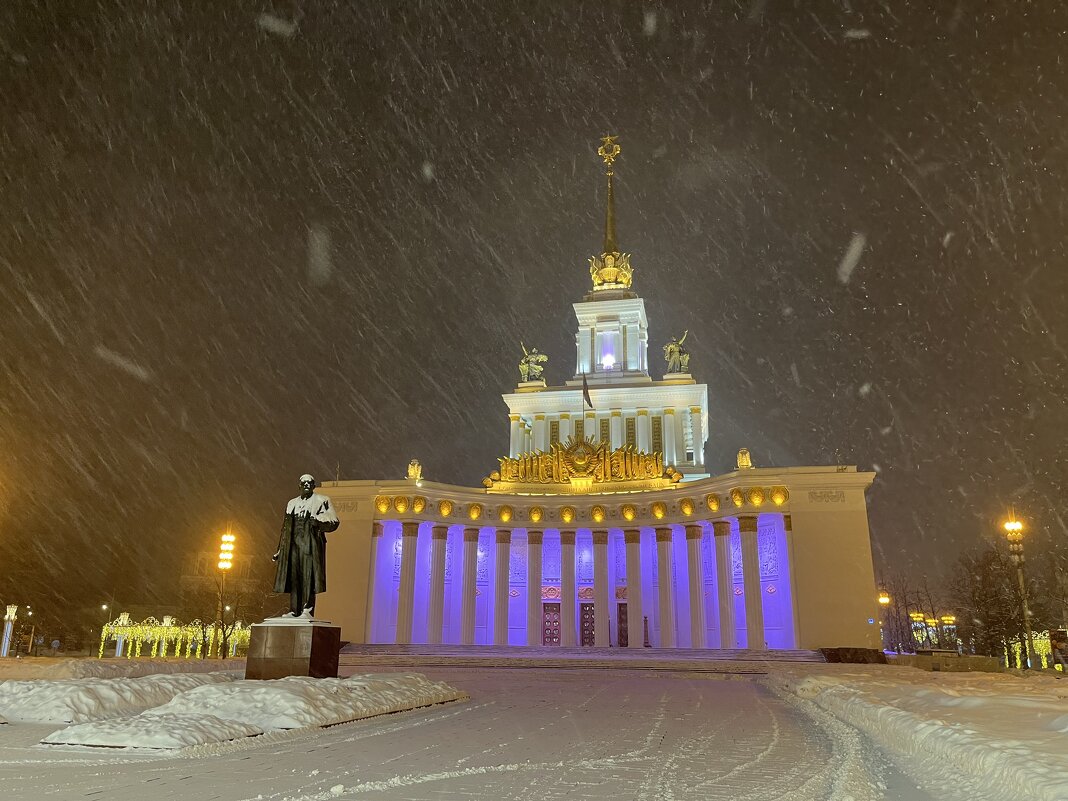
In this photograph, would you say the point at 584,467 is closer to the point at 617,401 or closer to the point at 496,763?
the point at 617,401

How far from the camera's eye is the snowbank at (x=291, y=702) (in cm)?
927

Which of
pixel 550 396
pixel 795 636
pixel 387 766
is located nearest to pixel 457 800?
pixel 387 766

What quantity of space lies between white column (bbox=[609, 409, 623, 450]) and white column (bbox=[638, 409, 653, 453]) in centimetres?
144

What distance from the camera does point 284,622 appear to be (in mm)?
13234

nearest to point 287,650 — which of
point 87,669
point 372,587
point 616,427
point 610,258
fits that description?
point 87,669

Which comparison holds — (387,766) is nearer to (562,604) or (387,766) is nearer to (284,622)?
(284,622)

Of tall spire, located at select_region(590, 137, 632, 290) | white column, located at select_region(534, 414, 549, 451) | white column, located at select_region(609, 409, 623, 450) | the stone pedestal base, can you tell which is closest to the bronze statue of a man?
the stone pedestal base

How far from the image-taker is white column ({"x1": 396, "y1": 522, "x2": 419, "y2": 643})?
129 ft

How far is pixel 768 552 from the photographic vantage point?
130 feet

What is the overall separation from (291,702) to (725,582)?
105 feet

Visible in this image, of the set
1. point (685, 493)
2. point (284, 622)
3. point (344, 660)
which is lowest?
point (344, 660)

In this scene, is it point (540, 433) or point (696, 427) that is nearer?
point (696, 427)

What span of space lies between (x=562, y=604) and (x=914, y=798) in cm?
3650

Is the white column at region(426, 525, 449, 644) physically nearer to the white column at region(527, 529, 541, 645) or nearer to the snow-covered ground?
the white column at region(527, 529, 541, 645)
